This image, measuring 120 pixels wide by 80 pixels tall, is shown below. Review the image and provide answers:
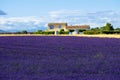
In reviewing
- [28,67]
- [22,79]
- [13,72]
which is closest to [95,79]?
[22,79]

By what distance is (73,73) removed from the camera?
11008 millimetres

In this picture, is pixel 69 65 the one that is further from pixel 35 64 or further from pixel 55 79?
pixel 55 79

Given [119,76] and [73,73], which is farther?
[73,73]

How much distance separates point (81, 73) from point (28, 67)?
199 cm

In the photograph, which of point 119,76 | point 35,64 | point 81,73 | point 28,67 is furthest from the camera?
point 35,64

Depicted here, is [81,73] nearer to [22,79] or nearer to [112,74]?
[112,74]

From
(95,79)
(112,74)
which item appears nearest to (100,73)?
(112,74)

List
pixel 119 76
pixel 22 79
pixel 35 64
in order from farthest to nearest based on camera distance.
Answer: pixel 35 64, pixel 119 76, pixel 22 79

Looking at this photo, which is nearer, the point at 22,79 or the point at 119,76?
the point at 22,79

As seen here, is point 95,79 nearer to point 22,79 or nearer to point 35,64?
point 22,79

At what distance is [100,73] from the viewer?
432 inches

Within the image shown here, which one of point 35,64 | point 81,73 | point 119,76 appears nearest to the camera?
point 119,76

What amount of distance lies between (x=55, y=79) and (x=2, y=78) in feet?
4.16

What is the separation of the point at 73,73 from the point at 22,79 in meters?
2.11
